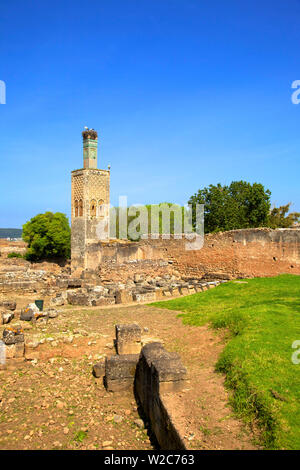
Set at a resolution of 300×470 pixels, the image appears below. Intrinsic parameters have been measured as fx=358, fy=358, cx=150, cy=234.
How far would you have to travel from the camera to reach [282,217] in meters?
29.7

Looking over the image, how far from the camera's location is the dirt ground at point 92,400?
437 centimetres

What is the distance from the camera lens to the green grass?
158 inches

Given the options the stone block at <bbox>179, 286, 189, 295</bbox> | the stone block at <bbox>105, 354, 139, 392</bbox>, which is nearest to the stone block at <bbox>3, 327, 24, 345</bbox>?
the stone block at <bbox>105, 354, 139, 392</bbox>

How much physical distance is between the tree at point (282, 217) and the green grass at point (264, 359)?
18615mm

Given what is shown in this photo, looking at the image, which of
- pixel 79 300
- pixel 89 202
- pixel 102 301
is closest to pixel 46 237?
pixel 89 202

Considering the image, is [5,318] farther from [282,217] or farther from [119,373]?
[282,217]

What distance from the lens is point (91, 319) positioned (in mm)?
11109

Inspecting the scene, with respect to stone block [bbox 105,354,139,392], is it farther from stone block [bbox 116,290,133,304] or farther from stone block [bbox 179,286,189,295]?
stone block [bbox 179,286,189,295]

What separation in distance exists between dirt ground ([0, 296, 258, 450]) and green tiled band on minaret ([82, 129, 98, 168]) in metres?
27.3

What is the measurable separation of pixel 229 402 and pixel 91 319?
701 centimetres

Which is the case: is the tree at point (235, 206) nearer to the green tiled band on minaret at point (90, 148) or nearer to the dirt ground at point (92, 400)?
the green tiled band on minaret at point (90, 148)

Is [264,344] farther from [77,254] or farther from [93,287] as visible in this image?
[77,254]

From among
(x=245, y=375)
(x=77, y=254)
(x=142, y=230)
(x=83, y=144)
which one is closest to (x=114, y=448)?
(x=245, y=375)
